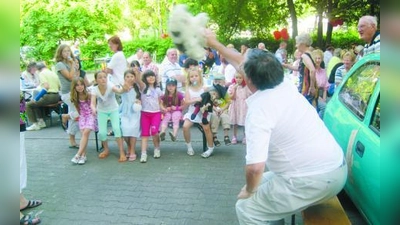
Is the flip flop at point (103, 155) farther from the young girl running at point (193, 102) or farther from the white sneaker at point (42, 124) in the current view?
the white sneaker at point (42, 124)

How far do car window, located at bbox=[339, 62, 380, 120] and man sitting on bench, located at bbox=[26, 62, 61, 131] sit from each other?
6809 millimetres

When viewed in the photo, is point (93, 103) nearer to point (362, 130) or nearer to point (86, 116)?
point (86, 116)

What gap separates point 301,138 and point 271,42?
2089 centimetres

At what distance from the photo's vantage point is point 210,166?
19.5ft

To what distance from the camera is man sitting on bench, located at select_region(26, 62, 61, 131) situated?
29.0 ft

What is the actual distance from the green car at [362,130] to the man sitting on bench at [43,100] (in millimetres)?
6741

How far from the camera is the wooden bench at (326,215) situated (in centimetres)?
289

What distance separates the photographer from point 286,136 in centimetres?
262

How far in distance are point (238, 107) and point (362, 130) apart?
3963 millimetres

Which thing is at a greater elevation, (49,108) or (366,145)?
(366,145)

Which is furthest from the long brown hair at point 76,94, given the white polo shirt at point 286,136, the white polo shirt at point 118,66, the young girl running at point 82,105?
the white polo shirt at point 286,136

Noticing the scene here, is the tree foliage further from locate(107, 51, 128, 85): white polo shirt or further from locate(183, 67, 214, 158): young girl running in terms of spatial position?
locate(183, 67, 214, 158): young girl running

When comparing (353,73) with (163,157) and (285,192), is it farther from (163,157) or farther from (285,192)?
(163,157)

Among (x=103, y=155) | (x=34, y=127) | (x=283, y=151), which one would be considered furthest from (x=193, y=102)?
(x=34, y=127)
